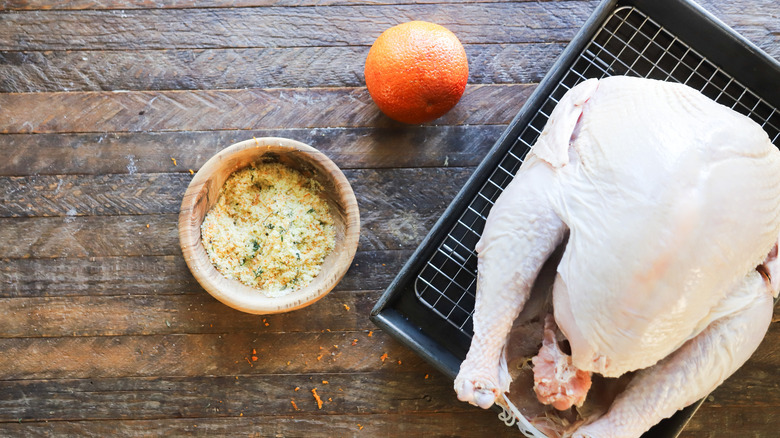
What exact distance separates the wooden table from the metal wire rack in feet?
0.42

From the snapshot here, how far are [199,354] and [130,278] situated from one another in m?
0.26

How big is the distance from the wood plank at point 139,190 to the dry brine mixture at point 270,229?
0.53 ft

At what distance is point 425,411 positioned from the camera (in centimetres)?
148

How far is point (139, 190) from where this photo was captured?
4.84ft

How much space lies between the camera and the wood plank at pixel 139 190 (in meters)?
1.48

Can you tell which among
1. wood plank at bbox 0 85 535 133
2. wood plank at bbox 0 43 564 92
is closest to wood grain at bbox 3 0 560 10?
wood plank at bbox 0 43 564 92

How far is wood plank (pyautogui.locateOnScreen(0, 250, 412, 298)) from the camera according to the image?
1469 millimetres

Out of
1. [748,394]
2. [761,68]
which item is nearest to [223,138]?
[761,68]

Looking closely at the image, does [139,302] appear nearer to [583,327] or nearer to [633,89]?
[583,327]

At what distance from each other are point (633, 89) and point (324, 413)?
1.05m

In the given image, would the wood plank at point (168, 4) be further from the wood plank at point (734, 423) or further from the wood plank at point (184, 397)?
the wood plank at point (734, 423)

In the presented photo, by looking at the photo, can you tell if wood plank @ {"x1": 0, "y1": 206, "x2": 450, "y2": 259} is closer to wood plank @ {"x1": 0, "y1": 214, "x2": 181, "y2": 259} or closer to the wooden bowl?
wood plank @ {"x1": 0, "y1": 214, "x2": 181, "y2": 259}

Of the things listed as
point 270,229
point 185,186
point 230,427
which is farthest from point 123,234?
point 230,427

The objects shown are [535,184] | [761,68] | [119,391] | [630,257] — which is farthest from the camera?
[119,391]
